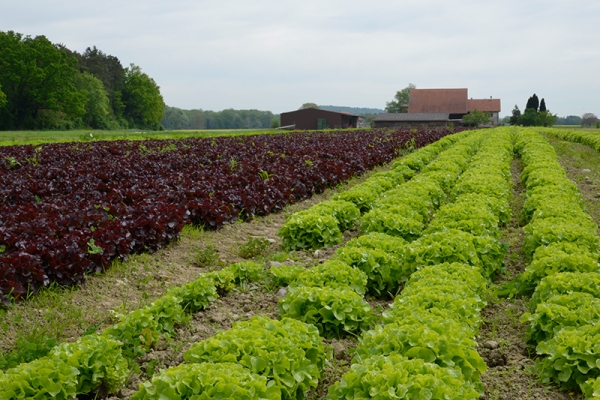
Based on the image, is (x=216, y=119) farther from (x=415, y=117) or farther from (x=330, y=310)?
(x=330, y=310)

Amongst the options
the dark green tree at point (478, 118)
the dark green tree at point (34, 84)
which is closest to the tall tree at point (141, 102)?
the dark green tree at point (34, 84)

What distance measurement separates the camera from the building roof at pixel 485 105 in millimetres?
98375

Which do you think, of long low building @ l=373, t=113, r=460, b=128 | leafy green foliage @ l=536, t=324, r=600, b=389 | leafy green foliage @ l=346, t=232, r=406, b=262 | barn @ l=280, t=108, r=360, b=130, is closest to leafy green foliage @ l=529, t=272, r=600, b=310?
leafy green foliage @ l=536, t=324, r=600, b=389

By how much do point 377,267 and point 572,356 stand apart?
8.87ft

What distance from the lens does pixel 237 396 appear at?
3.49 meters

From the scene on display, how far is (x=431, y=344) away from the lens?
412 cm

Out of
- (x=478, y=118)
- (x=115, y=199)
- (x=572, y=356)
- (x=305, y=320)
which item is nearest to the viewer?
(x=572, y=356)

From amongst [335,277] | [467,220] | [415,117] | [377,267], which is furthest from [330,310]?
[415,117]

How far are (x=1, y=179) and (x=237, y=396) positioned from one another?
10753 mm

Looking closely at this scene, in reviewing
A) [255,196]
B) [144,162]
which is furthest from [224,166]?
[255,196]

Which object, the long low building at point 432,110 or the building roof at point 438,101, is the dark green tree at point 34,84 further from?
the building roof at point 438,101

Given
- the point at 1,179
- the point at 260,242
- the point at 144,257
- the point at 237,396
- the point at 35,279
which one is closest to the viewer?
the point at 237,396

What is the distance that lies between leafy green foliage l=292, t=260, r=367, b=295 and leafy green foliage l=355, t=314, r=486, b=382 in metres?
1.50

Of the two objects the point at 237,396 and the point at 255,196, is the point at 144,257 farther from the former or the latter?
the point at 237,396
